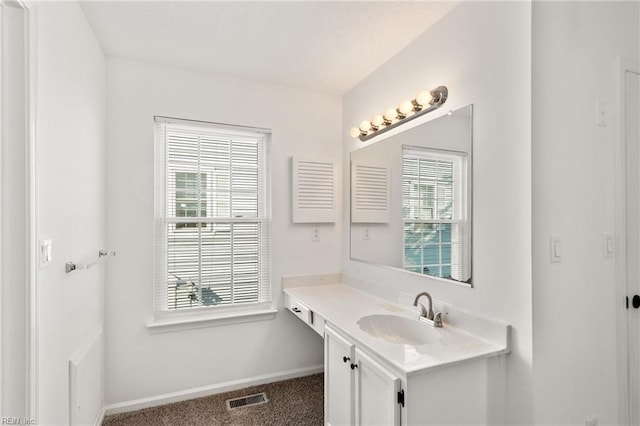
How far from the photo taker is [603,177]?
5.08 feet

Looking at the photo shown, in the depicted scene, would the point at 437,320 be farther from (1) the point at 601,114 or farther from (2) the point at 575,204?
(1) the point at 601,114

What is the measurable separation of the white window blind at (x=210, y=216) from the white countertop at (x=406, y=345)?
65 centimetres

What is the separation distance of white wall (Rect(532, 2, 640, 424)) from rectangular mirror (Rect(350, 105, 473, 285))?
0.33 m

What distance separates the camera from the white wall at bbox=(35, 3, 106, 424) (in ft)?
4.35

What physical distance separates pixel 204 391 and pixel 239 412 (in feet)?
1.21

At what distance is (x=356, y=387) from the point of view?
1616 millimetres

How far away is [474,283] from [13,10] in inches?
86.3

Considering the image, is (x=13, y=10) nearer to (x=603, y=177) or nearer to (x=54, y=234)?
(x=54, y=234)

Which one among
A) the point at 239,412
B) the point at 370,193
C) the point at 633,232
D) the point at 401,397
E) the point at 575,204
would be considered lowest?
the point at 239,412

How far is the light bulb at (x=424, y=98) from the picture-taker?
1.87 m

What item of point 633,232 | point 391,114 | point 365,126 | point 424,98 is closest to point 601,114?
point 633,232

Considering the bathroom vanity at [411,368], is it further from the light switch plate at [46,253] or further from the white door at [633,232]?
the light switch plate at [46,253]

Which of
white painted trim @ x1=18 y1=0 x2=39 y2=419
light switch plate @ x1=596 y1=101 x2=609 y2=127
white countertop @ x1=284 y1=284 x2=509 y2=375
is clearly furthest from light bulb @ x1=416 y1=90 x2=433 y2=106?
white painted trim @ x1=18 y1=0 x2=39 y2=419

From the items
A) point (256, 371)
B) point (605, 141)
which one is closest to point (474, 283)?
point (605, 141)
